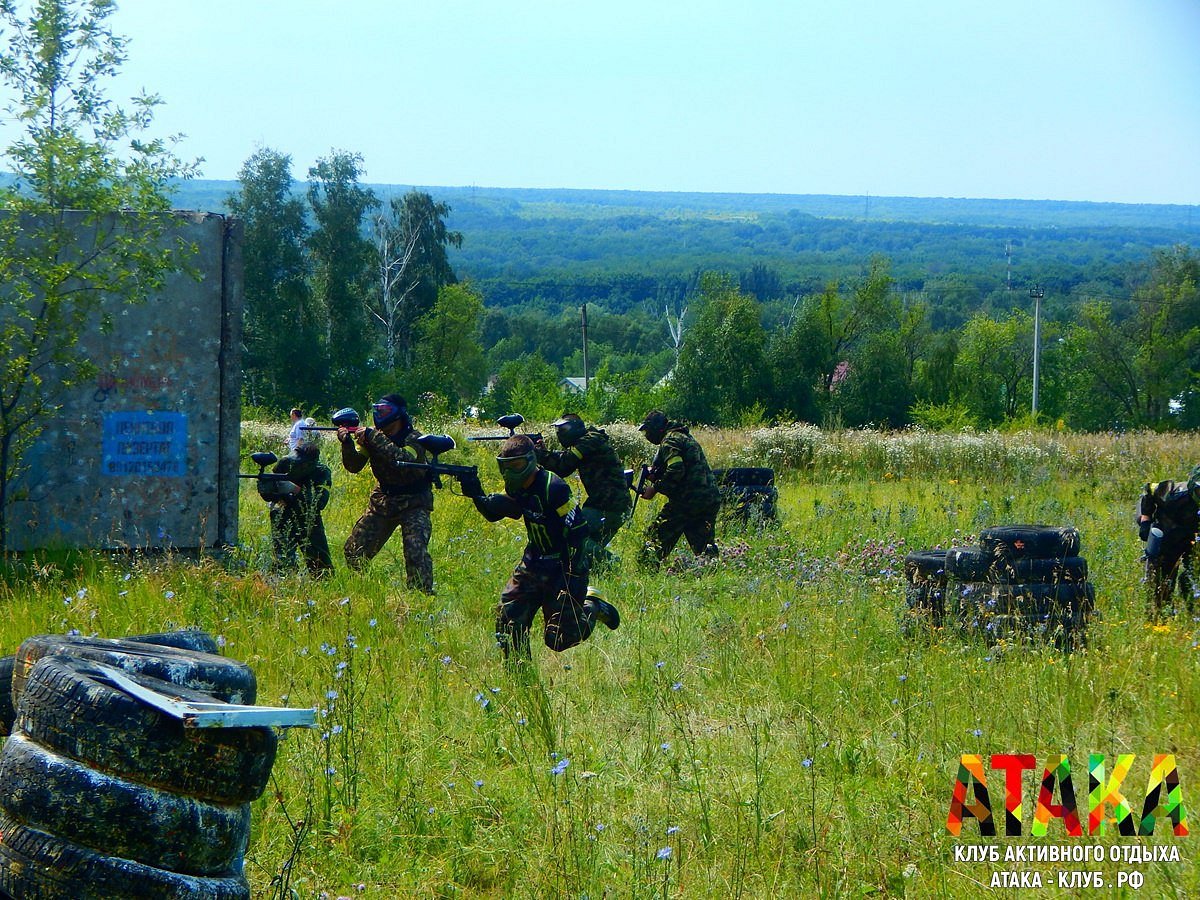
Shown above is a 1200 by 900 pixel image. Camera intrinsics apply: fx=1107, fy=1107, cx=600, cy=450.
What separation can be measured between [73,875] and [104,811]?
17cm

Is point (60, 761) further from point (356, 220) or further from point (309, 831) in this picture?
point (356, 220)

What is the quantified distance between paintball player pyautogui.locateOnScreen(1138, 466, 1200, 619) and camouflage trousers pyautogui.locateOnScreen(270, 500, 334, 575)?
6.23 meters

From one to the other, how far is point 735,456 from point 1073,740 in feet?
49.2

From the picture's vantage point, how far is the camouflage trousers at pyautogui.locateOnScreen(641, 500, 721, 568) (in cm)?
1004

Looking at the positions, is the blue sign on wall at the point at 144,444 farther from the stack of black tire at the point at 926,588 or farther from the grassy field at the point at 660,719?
the stack of black tire at the point at 926,588

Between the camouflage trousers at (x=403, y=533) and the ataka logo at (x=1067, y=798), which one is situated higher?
the camouflage trousers at (x=403, y=533)

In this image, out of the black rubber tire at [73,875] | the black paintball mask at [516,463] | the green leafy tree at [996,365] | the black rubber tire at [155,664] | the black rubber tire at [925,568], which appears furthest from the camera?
the green leafy tree at [996,365]

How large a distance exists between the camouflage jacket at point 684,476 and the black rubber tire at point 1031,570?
3.34 meters

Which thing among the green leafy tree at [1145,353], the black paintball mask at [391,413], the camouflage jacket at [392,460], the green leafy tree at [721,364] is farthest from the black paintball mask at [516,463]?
the green leafy tree at [1145,353]

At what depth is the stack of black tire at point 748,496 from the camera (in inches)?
451

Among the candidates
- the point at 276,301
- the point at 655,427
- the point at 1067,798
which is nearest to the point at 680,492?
the point at 655,427

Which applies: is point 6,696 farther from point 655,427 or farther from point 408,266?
point 408,266

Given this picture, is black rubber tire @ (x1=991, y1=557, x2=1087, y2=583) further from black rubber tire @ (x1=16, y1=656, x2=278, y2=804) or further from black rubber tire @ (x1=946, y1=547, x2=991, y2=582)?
black rubber tire @ (x1=16, y1=656, x2=278, y2=804)

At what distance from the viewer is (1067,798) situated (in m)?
4.57
